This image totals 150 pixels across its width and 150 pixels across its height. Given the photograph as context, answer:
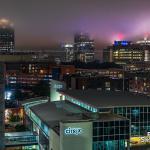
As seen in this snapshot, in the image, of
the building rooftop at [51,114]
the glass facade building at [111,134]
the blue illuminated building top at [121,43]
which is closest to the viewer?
the glass facade building at [111,134]

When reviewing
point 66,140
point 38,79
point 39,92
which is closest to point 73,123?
point 66,140

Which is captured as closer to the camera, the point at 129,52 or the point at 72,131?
the point at 72,131

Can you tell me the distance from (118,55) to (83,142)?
147954mm

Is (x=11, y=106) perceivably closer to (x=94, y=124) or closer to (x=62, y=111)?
(x=62, y=111)

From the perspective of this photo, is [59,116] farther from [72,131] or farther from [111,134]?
[72,131]

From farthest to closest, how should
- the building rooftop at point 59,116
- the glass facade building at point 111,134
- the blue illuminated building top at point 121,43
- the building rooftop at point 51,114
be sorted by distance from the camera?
the blue illuminated building top at point 121,43, the building rooftop at point 51,114, the building rooftop at point 59,116, the glass facade building at point 111,134

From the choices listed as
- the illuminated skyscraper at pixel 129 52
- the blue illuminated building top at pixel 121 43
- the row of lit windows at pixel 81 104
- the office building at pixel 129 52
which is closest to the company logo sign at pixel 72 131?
the row of lit windows at pixel 81 104

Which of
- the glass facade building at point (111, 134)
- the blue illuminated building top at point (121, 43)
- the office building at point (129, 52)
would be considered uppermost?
the blue illuminated building top at point (121, 43)

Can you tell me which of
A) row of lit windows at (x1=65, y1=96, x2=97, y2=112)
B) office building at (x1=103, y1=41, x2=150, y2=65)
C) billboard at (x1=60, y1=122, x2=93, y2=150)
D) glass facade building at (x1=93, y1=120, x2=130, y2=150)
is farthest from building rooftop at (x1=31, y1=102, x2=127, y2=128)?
office building at (x1=103, y1=41, x2=150, y2=65)

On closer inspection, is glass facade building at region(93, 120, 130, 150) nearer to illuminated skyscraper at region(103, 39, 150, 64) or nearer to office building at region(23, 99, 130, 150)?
office building at region(23, 99, 130, 150)

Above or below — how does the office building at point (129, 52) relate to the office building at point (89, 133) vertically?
above

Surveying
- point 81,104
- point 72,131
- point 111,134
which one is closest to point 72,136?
point 72,131

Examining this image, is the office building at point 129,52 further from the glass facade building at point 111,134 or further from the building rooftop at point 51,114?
the glass facade building at point 111,134

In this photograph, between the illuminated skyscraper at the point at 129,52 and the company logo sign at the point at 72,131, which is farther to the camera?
the illuminated skyscraper at the point at 129,52
